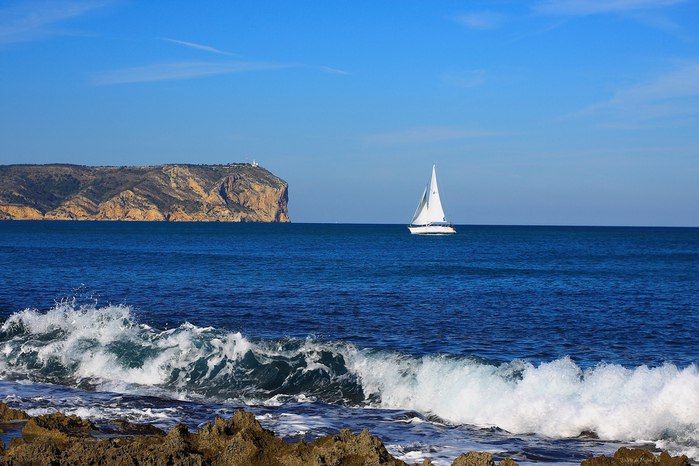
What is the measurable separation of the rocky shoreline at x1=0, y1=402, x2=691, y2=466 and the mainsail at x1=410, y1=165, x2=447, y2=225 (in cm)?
12002

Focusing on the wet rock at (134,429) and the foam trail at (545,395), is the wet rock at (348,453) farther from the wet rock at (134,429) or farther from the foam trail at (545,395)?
the foam trail at (545,395)

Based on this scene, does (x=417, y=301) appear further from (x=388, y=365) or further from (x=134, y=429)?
(x=134, y=429)

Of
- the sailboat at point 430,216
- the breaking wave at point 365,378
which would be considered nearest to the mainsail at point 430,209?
the sailboat at point 430,216

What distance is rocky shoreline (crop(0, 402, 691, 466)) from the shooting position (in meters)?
9.75

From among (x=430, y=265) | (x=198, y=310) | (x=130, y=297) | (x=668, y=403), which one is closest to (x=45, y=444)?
(x=668, y=403)

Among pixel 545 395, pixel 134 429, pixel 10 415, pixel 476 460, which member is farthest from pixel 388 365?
pixel 476 460

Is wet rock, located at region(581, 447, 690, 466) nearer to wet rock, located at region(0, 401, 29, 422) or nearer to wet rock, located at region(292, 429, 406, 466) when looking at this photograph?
wet rock, located at region(292, 429, 406, 466)

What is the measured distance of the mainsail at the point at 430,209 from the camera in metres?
132

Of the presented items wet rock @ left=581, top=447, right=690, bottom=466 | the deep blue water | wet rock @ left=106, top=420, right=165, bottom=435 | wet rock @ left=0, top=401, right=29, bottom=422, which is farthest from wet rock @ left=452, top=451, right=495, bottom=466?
the deep blue water

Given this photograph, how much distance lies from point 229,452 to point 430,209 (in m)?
128

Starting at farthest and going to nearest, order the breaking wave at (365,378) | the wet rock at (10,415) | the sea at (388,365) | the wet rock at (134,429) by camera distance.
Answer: the breaking wave at (365,378)
the sea at (388,365)
the wet rock at (10,415)
the wet rock at (134,429)

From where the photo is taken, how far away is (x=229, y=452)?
10.2 m

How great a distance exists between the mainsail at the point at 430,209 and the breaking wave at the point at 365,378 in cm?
11103

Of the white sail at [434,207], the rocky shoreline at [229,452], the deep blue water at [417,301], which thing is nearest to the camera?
the rocky shoreline at [229,452]
